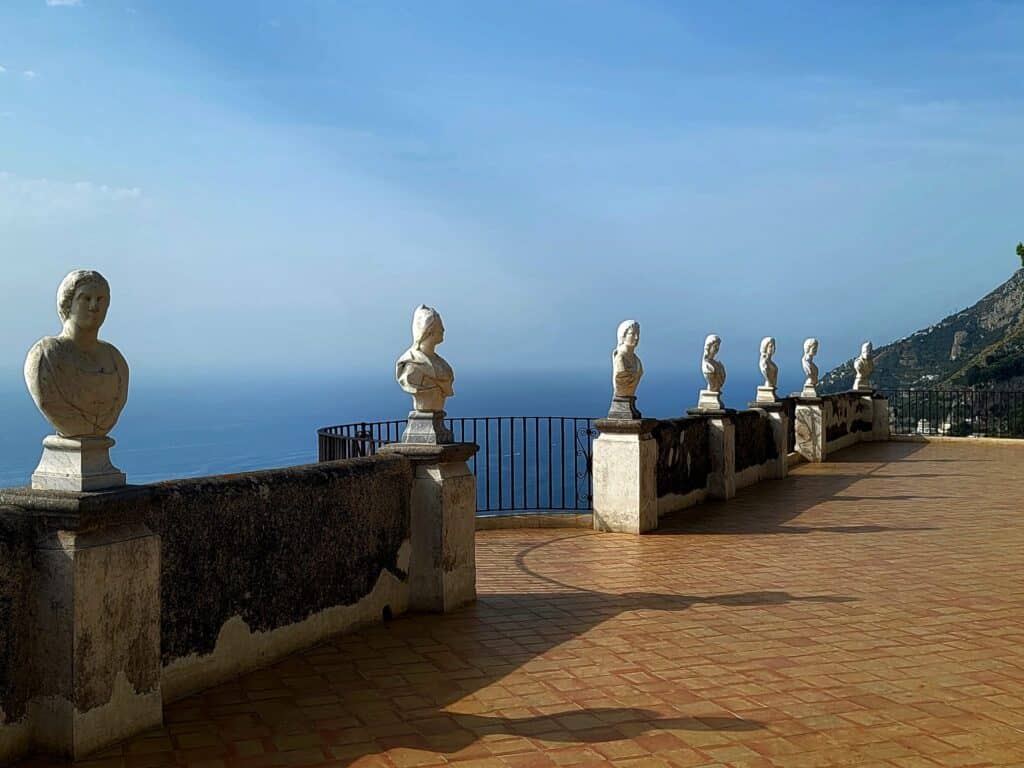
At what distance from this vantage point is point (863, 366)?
2117 centimetres

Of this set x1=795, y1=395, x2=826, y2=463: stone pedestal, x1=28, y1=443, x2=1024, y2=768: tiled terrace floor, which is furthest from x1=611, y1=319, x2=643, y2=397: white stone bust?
x1=795, y1=395, x2=826, y2=463: stone pedestal

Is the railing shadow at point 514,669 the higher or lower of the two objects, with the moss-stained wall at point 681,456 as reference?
lower

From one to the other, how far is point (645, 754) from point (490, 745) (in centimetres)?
68

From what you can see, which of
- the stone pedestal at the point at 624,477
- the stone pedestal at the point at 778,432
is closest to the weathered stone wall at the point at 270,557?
the stone pedestal at the point at 624,477

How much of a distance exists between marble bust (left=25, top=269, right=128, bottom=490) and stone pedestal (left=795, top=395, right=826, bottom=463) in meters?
15.3

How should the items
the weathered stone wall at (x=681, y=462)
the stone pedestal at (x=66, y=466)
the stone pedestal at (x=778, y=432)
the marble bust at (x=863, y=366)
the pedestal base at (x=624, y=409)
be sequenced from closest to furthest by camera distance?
the stone pedestal at (x=66, y=466)
the pedestal base at (x=624, y=409)
the weathered stone wall at (x=681, y=462)
the stone pedestal at (x=778, y=432)
the marble bust at (x=863, y=366)

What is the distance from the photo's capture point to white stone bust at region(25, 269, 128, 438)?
13.1 ft

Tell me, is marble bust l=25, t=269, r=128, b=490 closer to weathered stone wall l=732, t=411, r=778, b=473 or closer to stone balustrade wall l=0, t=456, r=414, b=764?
stone balustrade wall l=0, t=456, r=414, b=764

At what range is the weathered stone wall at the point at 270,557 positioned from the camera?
478 cm

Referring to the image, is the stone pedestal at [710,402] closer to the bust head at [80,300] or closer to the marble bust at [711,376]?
the marble bust at [711,376]

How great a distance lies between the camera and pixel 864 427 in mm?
21281

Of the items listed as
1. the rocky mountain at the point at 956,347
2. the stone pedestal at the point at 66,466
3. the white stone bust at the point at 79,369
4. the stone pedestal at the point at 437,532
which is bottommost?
the stone pedestal at the point at 437,532

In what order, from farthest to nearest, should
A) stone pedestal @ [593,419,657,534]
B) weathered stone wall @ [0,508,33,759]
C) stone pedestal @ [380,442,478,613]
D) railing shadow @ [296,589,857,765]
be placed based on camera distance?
stone pedestal @ [593,419,657,534]
stone pedestal @ [380,442,478,613]
railing shadow @ [296,589,857,765]
weathered stone wall @ [0,508,33,759]

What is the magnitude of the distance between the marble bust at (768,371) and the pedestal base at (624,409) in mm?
5807
